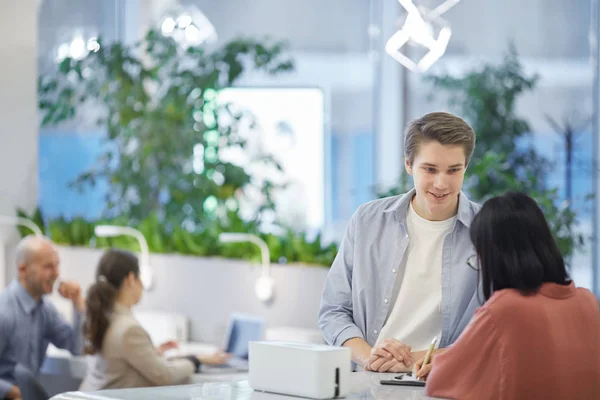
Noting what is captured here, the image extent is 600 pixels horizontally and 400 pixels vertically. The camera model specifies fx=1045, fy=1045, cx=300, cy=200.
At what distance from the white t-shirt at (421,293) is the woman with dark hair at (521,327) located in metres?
0.41

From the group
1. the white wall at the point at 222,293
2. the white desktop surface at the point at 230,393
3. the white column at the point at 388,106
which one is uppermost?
the white column at the point at 388,106

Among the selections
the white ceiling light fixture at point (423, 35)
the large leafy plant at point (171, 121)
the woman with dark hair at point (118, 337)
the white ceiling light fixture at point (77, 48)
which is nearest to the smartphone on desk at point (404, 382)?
the woman with dark hair at point (118, 337)

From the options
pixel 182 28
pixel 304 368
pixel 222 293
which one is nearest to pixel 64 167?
pixel 182 28

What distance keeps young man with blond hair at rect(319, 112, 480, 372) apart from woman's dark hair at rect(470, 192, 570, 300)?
14.9 inches

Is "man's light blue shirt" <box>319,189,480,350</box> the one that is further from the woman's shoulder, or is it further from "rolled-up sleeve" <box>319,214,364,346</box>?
the woman's shoulder

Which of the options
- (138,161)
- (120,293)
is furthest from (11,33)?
(120,293)

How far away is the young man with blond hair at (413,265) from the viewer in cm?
281

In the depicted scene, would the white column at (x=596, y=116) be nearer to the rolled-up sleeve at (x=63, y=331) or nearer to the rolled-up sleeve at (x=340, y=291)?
the rolled-up sleeve at (x=63, y=331)

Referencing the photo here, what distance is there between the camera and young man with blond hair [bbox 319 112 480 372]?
2814 millimetres

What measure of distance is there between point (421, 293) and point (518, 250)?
0.52m

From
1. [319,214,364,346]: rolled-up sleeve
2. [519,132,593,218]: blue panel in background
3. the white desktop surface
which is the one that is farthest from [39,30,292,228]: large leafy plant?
the white desktop surface

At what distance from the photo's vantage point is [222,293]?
20.6 ft

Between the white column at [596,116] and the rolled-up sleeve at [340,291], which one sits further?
the white column at [596,116]

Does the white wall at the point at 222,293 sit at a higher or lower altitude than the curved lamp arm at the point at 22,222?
lower
